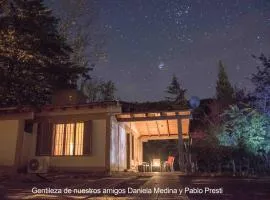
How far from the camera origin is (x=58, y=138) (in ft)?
44.5

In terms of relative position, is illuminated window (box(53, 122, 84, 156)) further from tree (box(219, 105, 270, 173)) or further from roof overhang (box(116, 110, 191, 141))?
tree (box(219, 105, 270, 173))

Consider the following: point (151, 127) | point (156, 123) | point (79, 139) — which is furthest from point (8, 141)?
point (151, 127)

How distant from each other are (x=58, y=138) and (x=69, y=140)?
0.66 meters

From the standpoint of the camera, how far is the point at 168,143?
25.3 m

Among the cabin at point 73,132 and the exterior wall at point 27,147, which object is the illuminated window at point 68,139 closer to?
the cabin at point 73,132

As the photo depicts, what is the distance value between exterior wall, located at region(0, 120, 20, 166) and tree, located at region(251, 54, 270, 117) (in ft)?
46.7

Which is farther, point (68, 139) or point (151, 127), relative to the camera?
point (151, 127)

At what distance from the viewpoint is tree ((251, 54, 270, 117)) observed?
1680cm

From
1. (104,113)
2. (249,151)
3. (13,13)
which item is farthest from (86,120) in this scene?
(249,151)

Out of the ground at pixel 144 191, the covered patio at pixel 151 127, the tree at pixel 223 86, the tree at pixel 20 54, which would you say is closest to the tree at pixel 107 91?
the covered patio at pixel 151 127

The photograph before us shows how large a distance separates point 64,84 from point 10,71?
7.93 m

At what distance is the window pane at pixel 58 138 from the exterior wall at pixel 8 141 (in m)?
2.00

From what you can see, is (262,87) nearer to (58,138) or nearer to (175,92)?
(58,138)

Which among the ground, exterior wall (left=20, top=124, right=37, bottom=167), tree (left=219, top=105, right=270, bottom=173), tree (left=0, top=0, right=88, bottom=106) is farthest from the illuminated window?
tree (left=219, top=105, right=270, bottom=173)
